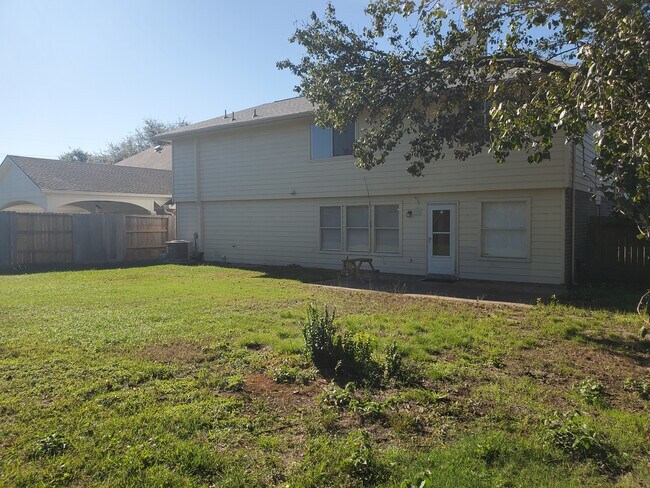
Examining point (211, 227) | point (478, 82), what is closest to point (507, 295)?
point (478, 82)

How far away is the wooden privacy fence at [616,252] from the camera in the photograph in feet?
37.3

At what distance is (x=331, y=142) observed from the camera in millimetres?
14688

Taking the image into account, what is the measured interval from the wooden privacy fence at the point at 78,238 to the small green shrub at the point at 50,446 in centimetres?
1528

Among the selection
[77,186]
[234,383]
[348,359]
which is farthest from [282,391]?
[77,186]

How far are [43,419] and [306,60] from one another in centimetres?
863

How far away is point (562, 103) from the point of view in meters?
4.85

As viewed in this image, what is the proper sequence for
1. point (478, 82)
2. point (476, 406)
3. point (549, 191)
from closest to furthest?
point (476, 406) < point (478, 82) < point (549, 191)

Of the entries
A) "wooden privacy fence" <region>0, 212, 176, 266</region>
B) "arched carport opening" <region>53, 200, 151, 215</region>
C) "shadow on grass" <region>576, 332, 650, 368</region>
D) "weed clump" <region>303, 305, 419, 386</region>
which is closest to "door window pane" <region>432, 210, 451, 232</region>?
"shadow on grass" <region>576, 332, 650, 368</region>

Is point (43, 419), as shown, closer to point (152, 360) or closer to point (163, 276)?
point (152, 360)

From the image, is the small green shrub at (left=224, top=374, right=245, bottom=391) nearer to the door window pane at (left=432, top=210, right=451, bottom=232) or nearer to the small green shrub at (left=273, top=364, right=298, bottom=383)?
the small green shrub at (left=273, top=364, right=298, bottom=383)

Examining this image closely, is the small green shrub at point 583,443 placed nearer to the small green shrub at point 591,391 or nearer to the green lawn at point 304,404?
the green lawn at point 304,404

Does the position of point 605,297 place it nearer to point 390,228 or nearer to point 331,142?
point 390,228

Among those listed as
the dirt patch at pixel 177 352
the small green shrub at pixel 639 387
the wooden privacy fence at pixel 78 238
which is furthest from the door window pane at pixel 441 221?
the wooden privacy fence at pixel 78 238

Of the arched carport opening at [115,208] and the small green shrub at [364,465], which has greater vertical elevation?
the arched carport opening at [115,208]
